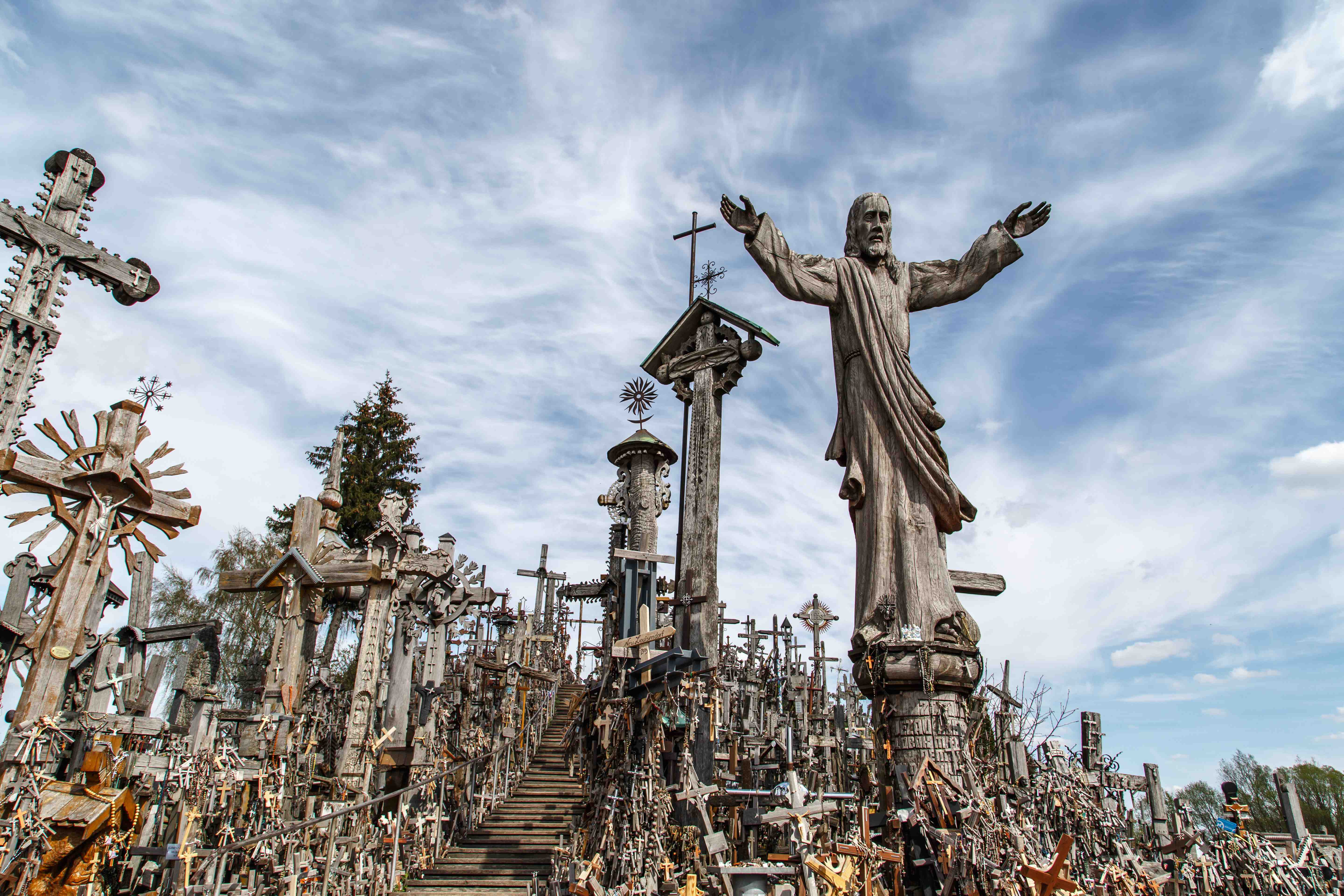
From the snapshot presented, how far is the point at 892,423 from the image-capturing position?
682 cm

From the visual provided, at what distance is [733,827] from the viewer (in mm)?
6477

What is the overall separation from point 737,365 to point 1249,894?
6180 millimetres

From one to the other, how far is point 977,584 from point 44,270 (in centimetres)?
1002

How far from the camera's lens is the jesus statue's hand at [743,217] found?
7.20m

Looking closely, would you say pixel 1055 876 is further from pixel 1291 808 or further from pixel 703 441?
pixel 1291 808

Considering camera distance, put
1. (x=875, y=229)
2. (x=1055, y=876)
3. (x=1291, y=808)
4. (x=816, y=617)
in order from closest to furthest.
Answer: (x=1055, y=876)
(x=875, y=229)
(x=1291, y=808)
(x=816, y=617)

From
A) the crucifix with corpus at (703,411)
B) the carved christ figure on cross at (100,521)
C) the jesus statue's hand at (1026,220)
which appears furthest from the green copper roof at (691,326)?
the carved christ figure on cross at (100,521)

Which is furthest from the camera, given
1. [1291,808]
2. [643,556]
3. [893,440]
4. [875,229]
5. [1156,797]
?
[1156,797]

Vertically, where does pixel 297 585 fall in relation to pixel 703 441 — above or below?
below

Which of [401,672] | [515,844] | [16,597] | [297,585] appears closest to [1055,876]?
[515,844]

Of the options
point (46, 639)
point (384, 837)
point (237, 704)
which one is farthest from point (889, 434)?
point (237, 704)

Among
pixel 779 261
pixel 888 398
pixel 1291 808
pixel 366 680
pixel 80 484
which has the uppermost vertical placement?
pixel 779 261

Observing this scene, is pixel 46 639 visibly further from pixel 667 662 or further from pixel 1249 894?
pixel 1249 894

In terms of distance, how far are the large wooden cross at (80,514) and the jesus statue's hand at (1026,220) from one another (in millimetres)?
8340
